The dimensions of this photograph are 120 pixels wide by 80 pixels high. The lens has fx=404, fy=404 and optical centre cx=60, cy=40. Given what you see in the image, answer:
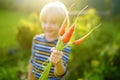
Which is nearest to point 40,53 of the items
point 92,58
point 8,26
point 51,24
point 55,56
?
point 51,24

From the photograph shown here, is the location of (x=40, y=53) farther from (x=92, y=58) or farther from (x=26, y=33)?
(x=26, y=33)

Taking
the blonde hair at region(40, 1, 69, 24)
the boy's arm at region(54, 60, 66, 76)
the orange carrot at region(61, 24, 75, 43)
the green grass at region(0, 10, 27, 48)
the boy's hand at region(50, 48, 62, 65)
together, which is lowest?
the boy's arm at region(54, 60, 66, 76)

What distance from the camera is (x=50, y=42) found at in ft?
12.4

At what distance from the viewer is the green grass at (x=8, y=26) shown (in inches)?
368

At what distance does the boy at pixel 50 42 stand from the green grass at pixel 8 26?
464 centimetres

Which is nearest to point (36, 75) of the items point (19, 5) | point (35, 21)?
point (35, 21)

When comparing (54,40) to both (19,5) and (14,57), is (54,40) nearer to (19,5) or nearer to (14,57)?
(14,57)

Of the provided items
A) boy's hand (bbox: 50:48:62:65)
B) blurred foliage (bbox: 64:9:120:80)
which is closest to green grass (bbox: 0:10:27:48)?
blurred foliage (bbox: 64:9:120:80)

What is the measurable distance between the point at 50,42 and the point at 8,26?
782cm

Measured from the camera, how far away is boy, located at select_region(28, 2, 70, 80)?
3541 mm

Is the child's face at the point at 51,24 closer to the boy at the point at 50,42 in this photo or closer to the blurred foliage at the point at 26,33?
the boy at the point at 50,42

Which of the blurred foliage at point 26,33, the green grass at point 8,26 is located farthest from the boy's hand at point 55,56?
the green grass at point 8,26

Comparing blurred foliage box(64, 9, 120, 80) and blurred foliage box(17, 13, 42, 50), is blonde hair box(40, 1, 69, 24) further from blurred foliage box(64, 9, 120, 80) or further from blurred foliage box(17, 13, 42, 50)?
blurred foliage box(17, 13, 42, 50)

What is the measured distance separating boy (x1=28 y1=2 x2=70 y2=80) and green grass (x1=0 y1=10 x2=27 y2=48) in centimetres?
464
